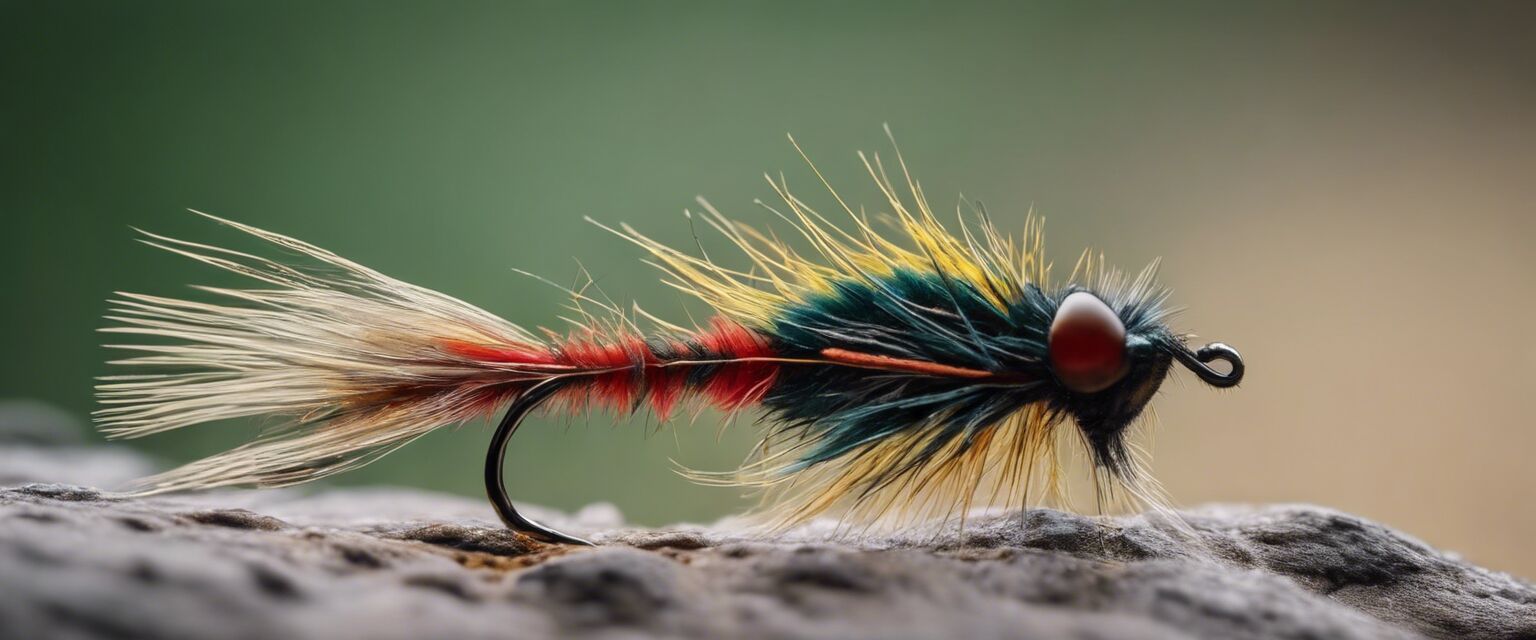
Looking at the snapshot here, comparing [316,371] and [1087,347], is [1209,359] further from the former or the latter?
[316,371]

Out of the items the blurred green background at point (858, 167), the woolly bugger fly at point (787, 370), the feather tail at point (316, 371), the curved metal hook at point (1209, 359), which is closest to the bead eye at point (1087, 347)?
the woolly bugger fly at point (787, 370)

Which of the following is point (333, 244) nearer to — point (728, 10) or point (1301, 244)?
point (728, 10)

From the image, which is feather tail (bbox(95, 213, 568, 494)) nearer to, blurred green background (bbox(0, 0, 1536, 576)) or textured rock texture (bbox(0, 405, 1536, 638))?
textured rock texture (bbox(0, 405, 1536, 638))

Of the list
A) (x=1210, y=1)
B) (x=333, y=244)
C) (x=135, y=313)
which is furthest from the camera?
(x=333, y=244)

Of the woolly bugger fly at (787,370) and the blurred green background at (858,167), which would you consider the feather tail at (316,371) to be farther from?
the blurred green background at (858,167)

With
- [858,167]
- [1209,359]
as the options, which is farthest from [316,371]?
[858,167]

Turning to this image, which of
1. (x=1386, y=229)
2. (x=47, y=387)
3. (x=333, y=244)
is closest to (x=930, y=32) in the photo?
(x=1386, y=229)
